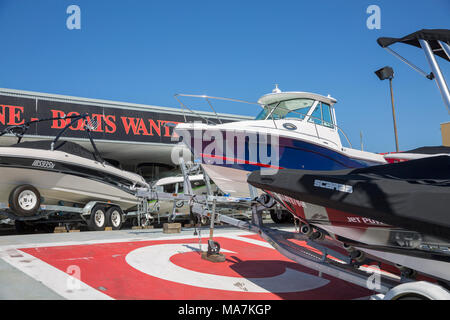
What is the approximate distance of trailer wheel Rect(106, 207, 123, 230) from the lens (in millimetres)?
9892

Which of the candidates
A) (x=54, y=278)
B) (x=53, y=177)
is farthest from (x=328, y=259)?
(x=53, y=177)

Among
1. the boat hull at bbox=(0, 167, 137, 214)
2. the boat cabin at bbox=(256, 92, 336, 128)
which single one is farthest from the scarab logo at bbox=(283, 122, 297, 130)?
the boat hull at bbox=(0, 167, 137, 214)

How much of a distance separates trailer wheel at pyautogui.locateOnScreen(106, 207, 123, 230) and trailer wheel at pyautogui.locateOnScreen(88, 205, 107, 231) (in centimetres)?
15

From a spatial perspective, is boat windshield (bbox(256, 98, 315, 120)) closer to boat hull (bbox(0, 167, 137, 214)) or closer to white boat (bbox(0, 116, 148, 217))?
white boat (bbox(0, 116, 148, 217))

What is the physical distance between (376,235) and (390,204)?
48 cm

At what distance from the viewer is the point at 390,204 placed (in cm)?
214

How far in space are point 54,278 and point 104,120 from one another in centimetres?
1157

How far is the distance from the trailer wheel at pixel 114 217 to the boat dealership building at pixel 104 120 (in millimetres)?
2898

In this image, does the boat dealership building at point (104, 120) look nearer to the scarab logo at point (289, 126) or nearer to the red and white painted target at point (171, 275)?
the scarab logo at point (289, 126)

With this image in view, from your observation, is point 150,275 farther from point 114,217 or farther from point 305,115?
point 114,217

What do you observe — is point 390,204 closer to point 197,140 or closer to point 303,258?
point 303,258

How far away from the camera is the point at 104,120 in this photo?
46.1ft

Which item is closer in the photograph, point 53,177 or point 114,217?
point 53,177

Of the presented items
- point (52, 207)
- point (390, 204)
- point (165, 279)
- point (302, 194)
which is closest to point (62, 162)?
point (52, 207)
